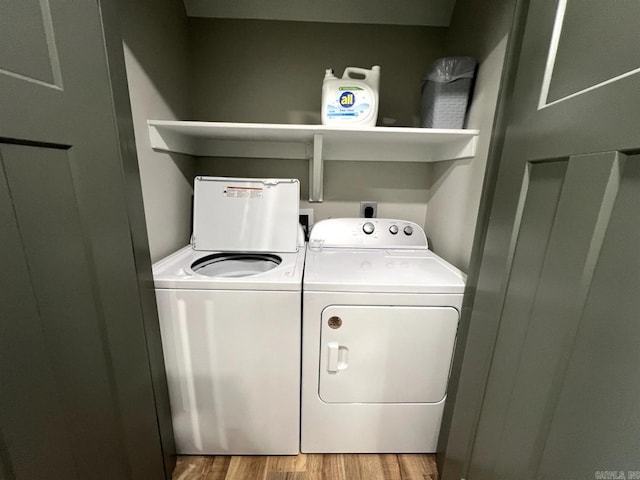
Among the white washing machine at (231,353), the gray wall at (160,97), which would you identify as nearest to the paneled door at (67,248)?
the white washing machine at (231,353)

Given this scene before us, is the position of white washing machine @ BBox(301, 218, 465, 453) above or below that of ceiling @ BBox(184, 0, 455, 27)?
below

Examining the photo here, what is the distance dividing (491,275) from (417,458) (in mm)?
1174

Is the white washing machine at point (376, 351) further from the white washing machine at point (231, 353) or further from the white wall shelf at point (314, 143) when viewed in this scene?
the white wall shelf at point (314, 143)

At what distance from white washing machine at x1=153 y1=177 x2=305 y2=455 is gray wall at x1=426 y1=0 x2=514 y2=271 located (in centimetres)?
90

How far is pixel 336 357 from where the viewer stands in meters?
1.29

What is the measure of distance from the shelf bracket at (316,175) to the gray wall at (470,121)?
2.60 ft

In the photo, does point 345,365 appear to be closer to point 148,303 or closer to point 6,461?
point 148,303

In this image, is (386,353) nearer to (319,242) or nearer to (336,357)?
(336,357)

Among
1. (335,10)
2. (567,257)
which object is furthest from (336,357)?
(335,10)

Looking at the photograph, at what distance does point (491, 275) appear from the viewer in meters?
0.97

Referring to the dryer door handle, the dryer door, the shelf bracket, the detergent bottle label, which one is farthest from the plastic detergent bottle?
the dryer door handle

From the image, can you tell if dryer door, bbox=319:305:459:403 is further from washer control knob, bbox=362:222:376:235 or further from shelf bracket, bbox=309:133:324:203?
shelf bracket, bbox=309:133:324:203

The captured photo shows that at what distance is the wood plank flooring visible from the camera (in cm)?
139

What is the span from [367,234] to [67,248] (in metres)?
1.43
